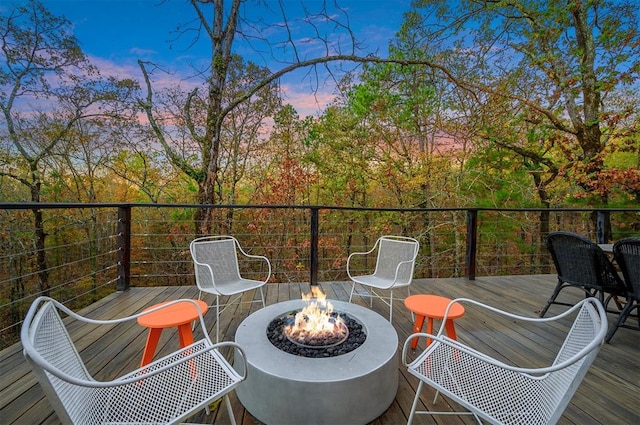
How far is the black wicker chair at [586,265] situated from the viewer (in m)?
2.25

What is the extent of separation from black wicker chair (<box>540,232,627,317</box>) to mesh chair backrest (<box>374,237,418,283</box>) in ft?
3.93

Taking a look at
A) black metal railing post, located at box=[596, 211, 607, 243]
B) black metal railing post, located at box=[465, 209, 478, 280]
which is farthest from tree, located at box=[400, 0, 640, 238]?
black metal railing post, located at box=[465, 209, 478, 280]

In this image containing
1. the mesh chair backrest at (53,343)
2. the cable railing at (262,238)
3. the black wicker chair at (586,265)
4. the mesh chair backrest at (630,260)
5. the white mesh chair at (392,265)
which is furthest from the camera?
the cable railing at (262,238)

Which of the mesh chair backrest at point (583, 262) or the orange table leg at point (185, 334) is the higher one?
the mesh chair backrest at point (583, 262)

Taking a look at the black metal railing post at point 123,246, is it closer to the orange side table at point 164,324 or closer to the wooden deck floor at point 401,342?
the wooden deck floor at point 401,342

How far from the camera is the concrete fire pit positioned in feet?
4.27

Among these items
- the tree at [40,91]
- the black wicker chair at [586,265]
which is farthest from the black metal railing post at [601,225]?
the tree at [40,91]

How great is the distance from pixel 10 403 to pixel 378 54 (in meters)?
5.10

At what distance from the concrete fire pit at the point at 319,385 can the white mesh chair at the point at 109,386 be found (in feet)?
0.73

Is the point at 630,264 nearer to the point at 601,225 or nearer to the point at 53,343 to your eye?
the point at 601,225

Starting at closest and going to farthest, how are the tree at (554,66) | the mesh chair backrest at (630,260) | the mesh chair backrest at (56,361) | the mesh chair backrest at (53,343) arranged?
the mesh chair backrest at (56,361) → the mesh chair backrest at (53,343) → the mesh chair backrest at (630,260) → the tree at (554,66)

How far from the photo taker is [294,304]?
2135 millimetres

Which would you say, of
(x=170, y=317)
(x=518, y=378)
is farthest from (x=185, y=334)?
(x=518, y=378)

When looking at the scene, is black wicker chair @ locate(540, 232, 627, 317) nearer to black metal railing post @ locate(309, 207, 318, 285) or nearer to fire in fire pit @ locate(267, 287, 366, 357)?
fire in fire pit @ locate(267, 287, 366, 357)
